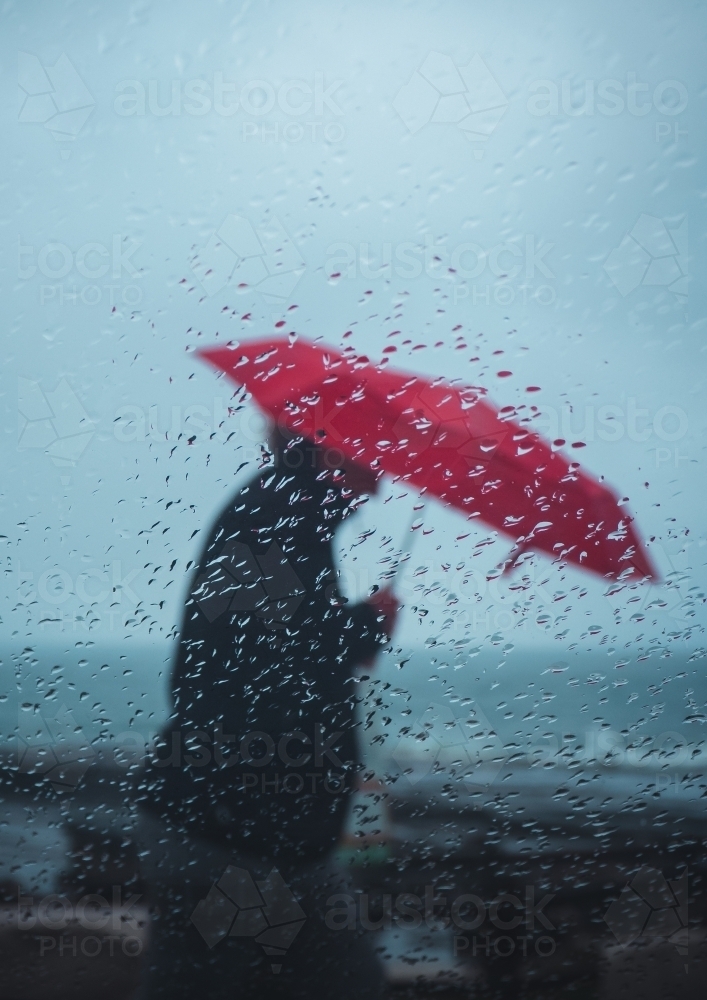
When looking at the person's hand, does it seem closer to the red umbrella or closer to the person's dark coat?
the person's dark coat

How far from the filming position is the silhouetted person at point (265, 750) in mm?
946

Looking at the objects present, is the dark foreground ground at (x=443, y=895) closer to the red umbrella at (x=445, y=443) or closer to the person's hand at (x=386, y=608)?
the person's hand at (x=386, y=608)

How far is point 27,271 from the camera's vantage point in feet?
3.27

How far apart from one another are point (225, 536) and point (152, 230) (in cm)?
42

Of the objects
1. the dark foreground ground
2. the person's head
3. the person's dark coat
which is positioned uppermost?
the person's head

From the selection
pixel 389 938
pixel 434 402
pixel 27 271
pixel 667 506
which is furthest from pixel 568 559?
pixel 27 271

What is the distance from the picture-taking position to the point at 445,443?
98 cm

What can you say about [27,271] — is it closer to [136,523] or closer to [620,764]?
[136,523]

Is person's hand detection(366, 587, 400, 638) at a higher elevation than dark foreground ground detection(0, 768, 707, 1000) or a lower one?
higher

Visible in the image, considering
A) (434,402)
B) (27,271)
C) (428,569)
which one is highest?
(27,271)

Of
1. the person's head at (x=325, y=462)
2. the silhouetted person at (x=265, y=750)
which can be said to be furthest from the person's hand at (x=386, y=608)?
the person's head at (x=325, y=462)

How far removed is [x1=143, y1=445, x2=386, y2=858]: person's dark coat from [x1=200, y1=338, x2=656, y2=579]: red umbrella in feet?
0.23

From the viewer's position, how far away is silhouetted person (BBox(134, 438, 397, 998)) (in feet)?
3.10

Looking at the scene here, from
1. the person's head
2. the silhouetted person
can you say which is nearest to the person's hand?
the silhouetted person
